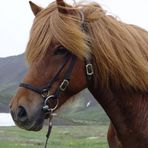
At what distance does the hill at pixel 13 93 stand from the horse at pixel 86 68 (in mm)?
365

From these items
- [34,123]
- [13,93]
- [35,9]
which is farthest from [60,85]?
[13,93]

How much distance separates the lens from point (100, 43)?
208 inches

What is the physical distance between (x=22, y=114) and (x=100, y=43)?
1.19m

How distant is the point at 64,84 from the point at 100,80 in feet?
1.51

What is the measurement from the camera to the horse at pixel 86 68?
5078 millimetres

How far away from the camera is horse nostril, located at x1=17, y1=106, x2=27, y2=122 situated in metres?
4.91

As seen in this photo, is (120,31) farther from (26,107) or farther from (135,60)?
(26,107)

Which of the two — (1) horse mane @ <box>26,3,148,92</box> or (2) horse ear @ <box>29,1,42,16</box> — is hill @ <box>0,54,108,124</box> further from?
(2) horse ear @ <box>29,1,42,16</box>

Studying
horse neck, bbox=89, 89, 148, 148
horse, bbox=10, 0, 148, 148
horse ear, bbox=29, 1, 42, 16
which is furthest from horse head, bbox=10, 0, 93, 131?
horse neck, bbox=89, 89, 148, 148

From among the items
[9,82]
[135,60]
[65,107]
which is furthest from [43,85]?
[9,82]

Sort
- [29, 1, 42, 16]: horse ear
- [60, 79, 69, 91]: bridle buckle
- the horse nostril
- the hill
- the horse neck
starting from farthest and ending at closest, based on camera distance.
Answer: the hill, [29, 1, 42, 16]: horse ear, the horse neck, [60, 79, 69, 91]: bridle buckle, the horse nostril

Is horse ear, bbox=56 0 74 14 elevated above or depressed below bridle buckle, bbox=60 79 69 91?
above

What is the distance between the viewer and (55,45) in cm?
515

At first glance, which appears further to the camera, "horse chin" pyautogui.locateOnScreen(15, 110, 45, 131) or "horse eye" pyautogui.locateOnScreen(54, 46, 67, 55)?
"horse eye" pyautogui.locateOnScreen(54, 46, 67, 55)
